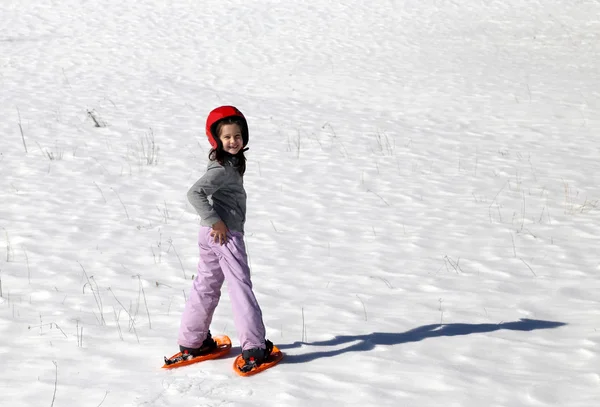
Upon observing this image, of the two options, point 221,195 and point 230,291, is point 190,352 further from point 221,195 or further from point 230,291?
point 221,195

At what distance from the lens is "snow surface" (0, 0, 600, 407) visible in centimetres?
468

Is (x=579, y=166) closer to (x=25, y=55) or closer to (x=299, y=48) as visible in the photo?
(x=299, y=48)

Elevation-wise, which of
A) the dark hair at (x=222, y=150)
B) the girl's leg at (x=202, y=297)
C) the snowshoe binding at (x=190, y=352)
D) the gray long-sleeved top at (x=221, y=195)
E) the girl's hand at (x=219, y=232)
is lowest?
the snowshoe binding at (x=190, y=352)

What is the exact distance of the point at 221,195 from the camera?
460cm

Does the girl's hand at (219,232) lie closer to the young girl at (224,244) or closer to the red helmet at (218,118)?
the young girl at (224,244)

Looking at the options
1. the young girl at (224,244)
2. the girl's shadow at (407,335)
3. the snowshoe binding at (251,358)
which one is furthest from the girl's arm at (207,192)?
the girl's shadow at (407,335)

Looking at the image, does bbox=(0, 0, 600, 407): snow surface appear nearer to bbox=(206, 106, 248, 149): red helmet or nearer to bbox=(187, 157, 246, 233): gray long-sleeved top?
bbox=(187, 157, 246, 233): gray long-sleeved top

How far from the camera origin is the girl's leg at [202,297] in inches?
183

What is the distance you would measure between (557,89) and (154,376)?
1408 centimetres

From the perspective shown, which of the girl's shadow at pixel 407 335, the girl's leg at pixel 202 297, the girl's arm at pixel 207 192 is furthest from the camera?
the girl's shadow at pixel 407 335

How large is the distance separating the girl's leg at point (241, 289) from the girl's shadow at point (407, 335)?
0.38m

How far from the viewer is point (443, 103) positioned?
49.7 ft

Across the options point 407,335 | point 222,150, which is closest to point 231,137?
point 222,150

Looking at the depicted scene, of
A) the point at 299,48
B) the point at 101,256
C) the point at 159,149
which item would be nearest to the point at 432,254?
the point at 101,256
